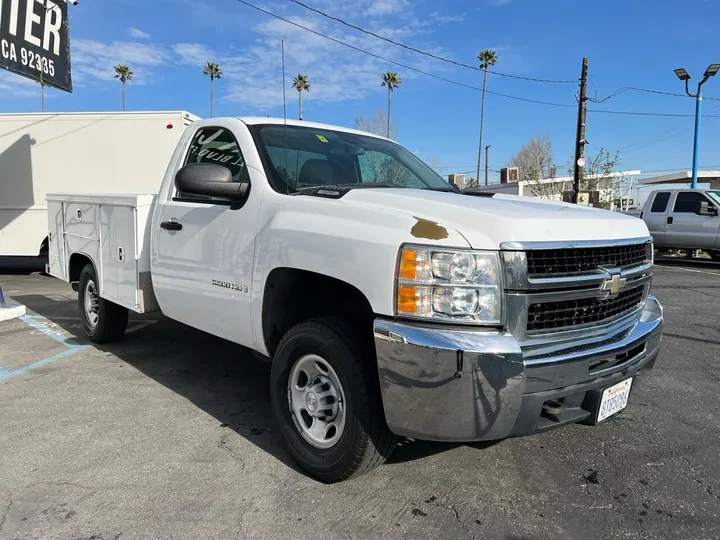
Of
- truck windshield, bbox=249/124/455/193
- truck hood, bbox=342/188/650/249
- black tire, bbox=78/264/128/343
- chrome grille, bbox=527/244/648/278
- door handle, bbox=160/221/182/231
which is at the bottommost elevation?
black tire, bbox=78/264/128/343

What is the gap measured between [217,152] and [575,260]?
2.65 metres

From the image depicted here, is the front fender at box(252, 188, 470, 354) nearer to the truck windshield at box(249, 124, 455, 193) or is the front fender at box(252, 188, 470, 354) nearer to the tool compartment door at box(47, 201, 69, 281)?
the truck windshield at box(249, 124, 455, 193)

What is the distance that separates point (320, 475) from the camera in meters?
2.95

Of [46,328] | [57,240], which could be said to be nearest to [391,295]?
[57,240]

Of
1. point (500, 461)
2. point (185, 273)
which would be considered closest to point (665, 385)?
point (500, 461)

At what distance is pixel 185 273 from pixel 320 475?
185 cm

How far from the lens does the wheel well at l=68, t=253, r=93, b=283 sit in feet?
19.8

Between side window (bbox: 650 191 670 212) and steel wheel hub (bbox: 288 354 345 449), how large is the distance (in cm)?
1494

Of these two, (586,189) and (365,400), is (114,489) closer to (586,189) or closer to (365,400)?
(365,400)

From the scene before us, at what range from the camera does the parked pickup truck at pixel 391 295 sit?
2389 millimetres

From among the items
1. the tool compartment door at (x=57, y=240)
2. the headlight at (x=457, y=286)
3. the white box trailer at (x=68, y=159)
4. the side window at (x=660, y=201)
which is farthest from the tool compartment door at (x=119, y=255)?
the side window at (x=660, y=201)

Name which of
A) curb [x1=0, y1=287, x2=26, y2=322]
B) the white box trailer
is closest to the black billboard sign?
the white box trailer

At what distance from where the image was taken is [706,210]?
1415cm

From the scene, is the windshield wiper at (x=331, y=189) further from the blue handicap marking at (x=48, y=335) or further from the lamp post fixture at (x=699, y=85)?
the lamp post fixture at (x=699, y=85)
